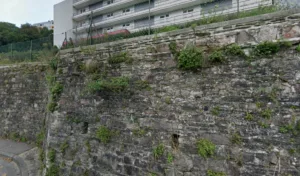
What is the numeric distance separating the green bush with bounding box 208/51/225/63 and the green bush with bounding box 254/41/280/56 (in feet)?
1.74

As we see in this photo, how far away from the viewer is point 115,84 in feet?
12.6

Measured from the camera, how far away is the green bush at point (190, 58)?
3109mm

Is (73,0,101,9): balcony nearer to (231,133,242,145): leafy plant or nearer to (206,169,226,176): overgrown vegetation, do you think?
(231,133,242,145): leafy plant

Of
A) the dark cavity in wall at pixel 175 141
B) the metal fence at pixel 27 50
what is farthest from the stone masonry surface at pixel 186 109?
the metal fence at pixel 27 50

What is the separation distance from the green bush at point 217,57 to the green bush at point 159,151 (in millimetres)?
2026

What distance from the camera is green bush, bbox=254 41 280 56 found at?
2598mm

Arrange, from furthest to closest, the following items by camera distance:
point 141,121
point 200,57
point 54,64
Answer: point 54,64 → point 141,121 → point 200,57

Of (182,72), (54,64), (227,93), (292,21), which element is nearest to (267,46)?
(292,21)

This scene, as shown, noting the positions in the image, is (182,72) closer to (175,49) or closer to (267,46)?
(175,49)

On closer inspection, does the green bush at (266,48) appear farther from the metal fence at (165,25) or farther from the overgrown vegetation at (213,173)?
the overgrown vegetation at (213,173)

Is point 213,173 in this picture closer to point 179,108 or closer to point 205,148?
point 205,148

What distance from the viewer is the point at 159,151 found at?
335cm

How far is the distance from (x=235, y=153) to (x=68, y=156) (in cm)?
425

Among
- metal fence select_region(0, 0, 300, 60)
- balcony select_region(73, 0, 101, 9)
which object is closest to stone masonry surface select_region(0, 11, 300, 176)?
metal fence select_region(0, 0, 300, 60)
